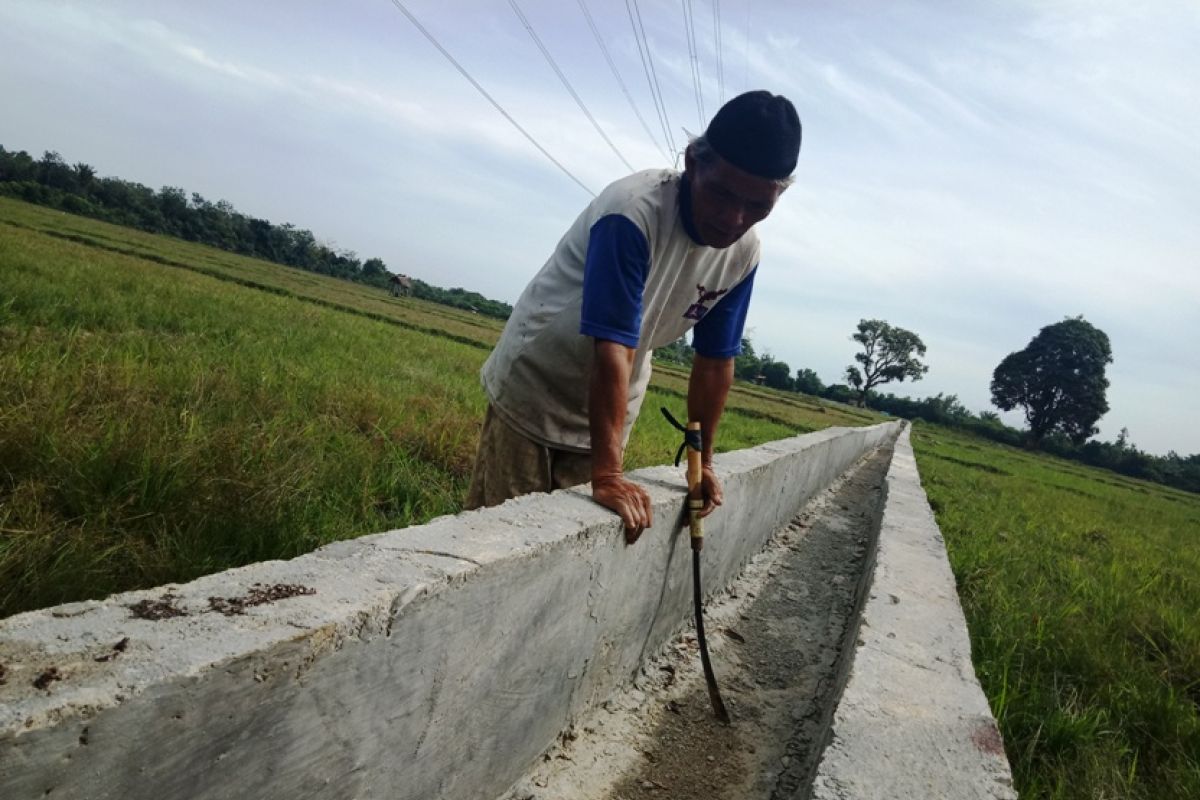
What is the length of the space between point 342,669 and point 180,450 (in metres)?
1.57

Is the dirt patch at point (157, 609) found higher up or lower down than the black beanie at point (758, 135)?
lower down

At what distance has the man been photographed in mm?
1771

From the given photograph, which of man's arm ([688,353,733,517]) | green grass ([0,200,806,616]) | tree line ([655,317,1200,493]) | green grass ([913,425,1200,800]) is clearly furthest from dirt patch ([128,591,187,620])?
tree line ([655,317,1200,493])

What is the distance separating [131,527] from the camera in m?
1.92

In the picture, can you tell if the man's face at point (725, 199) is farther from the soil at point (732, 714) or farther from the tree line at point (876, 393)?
the tree line at point (876, 393)

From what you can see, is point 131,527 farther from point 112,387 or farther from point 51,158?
point 51,158

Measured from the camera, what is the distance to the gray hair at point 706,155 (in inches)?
74.3

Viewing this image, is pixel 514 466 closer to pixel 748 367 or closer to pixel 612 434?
pixel 612 434

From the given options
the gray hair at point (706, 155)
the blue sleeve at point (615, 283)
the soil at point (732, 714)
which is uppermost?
the gray hair at point (706, 155)

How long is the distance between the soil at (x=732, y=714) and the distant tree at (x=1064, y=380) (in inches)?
2025

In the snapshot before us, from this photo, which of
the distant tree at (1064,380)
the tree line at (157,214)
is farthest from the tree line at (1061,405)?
the tree line at (157,214)

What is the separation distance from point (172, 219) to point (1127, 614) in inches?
2395

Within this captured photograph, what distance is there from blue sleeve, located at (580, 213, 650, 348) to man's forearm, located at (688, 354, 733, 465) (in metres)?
0.70

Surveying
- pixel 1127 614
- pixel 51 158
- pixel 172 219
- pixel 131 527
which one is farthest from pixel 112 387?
pixel 51 158
